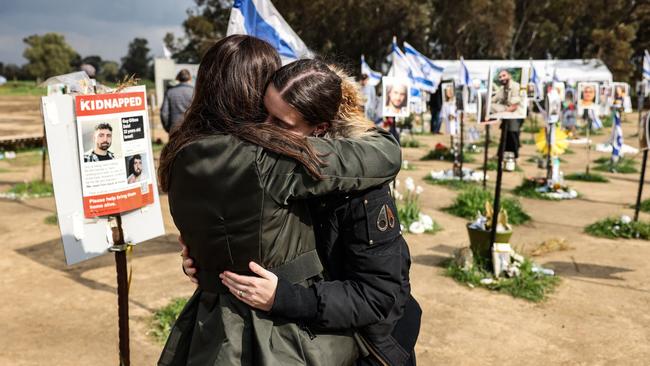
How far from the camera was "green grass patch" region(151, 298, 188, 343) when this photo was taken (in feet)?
13.2

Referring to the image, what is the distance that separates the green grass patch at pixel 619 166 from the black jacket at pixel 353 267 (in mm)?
11235

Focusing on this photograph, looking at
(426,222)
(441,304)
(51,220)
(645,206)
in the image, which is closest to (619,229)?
(645,206)

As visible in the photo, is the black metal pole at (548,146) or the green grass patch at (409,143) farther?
the green grass patch at (409,143)

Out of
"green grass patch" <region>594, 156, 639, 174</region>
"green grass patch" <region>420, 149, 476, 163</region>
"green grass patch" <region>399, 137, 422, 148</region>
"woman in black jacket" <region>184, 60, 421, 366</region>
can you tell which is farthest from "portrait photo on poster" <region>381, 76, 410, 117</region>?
Answer: "green grass patch" <region>399, 137, 422, 148</region>

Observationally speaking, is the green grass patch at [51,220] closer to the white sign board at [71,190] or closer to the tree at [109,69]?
the white sign board at [71,190]

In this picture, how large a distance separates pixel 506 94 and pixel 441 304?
1917mm

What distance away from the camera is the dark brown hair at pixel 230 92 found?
1.49 m

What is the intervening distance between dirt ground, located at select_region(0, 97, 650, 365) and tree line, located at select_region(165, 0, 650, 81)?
2544 cm

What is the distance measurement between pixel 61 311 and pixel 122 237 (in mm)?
1876

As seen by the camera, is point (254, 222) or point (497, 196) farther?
point (497, 196)

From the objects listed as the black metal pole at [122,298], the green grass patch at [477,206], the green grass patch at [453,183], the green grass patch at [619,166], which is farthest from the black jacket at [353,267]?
the green grass patch at [619,166]

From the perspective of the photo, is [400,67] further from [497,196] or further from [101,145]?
[101,145]

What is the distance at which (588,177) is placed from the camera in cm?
1037

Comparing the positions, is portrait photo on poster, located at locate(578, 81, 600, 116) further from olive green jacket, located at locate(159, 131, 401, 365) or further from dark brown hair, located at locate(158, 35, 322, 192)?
dark brown hair, located at locate(158, 35, 322, 192)
